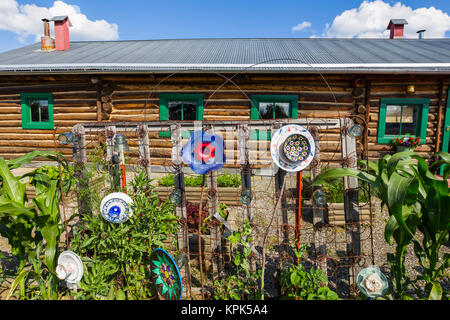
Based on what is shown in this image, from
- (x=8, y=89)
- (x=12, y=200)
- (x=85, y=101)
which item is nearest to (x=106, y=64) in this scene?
(x=85, y=101)

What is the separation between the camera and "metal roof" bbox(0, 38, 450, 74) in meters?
6.35

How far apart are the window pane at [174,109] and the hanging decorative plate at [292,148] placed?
5.59 meters

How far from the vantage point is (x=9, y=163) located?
2449 mm

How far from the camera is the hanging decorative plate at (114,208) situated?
222 centimetres

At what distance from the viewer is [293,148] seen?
2172 millimetres

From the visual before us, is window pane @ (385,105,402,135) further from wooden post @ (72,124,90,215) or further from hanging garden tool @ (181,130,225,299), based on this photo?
wooden post @ (72,124,90,215)

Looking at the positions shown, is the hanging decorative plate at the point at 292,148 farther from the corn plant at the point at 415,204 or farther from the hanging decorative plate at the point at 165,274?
the hanging decorative plate at the point at 165,274

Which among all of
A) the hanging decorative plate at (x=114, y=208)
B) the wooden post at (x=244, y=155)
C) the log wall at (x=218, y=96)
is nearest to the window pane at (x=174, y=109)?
the log wall at (x=218, y=96)

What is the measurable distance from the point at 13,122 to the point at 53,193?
7506 mm

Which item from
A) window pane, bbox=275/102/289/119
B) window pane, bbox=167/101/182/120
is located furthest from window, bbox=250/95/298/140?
window pane, bbox=167/101/182/120

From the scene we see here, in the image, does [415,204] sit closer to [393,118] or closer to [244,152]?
[244,152]

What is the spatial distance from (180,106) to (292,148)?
18.6ft

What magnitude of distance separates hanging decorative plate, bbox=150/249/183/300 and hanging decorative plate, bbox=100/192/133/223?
0.41 metres
